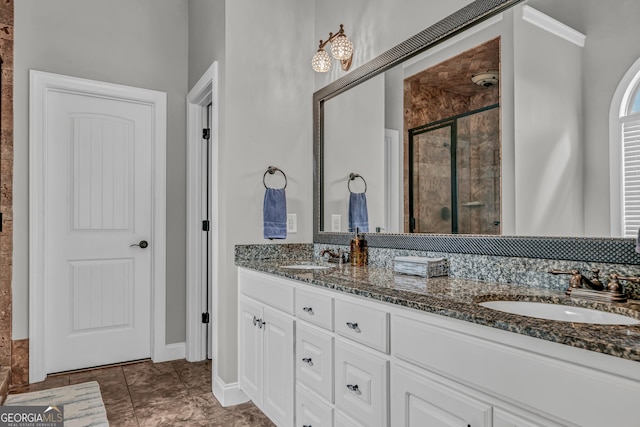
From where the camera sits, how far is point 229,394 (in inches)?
98.1

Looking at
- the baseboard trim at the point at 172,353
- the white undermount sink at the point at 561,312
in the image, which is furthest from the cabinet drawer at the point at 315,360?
the baseboard trim at the point at 172,353

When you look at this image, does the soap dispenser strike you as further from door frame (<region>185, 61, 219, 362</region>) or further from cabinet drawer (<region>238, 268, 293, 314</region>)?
door frame (<region>185, 61, 219, 362</region>)

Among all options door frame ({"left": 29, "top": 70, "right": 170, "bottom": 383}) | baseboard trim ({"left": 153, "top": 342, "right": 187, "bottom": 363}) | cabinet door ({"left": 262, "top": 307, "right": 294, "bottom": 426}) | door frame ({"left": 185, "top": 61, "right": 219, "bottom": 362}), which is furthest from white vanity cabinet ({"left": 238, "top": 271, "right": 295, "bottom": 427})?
door frame ({"left": 29, "top": 70, "right": 170, "bottom": 383})

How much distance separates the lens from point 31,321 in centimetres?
277

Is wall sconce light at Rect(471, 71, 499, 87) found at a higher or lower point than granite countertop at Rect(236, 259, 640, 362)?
higher

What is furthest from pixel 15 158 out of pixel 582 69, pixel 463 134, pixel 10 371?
pixel 582 69

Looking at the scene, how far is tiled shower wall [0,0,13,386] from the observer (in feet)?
8.84

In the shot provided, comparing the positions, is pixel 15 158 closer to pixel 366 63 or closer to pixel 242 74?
pixel 242 74

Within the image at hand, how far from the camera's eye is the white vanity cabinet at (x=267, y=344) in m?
1.93

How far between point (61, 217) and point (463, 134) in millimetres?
2735

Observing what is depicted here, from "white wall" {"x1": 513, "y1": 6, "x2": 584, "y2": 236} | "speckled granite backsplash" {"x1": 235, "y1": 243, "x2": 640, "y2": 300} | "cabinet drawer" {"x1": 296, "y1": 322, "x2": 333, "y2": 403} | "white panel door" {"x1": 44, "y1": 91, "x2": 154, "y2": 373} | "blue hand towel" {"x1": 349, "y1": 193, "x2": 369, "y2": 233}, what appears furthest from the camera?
"white panel door" {"x1": 44, "y1": 91, "x2": 154, "y2": 373}

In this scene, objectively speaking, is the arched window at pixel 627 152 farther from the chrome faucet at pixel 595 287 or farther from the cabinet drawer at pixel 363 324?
the cabinet drawer at pixel 363 324

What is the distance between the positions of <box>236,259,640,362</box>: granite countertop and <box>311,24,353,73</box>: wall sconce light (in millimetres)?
1270

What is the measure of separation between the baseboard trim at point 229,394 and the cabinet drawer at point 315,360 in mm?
837
